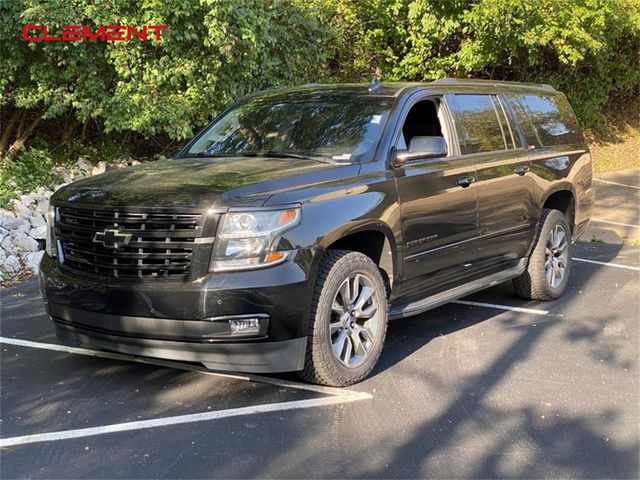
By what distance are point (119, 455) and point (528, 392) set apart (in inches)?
98.6

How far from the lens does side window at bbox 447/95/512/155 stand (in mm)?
5641

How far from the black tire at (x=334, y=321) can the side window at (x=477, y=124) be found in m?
1.66

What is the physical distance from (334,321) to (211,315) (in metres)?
0.88

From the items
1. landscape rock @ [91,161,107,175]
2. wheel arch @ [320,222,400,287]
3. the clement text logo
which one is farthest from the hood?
landscape rock @ [91,161,107,175]

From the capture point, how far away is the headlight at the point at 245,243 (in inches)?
151

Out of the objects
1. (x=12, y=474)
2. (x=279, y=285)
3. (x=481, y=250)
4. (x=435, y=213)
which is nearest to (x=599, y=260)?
(x=481, y=250)

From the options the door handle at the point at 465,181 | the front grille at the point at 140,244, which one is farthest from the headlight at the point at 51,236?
the door handle at the point at 465,181

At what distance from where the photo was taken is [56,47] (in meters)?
9.17

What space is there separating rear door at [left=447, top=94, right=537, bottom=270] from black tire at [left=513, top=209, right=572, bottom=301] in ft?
0.64

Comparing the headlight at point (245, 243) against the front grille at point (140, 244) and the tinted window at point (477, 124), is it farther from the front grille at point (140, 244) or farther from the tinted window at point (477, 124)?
the tinted window at point (477, 124)

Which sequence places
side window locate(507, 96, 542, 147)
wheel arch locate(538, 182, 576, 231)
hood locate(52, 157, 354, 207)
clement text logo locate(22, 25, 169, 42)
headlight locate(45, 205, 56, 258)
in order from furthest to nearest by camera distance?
1. clement text logo locate(22, 25, 169, 42)
2. wheel arch locate(538, 182, 576, 231)
3. side window locate(507, 96, 542, 147)
4. headlight locate(45, 205, 56, 258)
5. hood locate(52, 157, 354, 207)

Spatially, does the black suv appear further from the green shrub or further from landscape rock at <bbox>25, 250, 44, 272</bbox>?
the green shrub

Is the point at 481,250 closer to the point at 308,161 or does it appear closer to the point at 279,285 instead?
the point at 308,161

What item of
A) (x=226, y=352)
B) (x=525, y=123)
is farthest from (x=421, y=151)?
(x=525, y=123)
